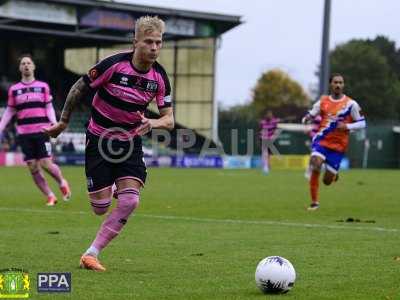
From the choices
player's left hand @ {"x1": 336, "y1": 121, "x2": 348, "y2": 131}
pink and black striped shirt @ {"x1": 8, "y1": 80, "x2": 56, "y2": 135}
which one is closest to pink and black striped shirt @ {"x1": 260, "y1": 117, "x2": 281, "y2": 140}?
player's left hand @ {"x1": 336, "y1": 121, "x2": 348, "y2": 131}

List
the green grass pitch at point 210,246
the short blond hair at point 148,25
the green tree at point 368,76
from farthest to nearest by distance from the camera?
1. the green tree at point 368,76
2. the short blond hair at point 148,25
3. the green grass pitch at point 210,246

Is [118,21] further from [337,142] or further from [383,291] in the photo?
[383,291]

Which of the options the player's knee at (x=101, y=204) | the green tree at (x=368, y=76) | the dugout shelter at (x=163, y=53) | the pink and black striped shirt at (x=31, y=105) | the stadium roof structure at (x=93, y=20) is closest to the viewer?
the player's knee at (x=101, y=204)

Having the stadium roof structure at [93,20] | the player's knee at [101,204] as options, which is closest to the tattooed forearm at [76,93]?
the player's knee at [101,204]

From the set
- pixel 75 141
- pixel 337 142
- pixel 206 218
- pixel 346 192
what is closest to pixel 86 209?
pixel 206 218

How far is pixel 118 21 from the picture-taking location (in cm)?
4662

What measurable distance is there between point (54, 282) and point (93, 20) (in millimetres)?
39011

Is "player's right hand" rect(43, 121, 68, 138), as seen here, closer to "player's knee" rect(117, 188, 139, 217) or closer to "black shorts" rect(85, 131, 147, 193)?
"black shorts" rect(85, 131, 147, 193)

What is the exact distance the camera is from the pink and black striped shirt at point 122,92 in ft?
28.0

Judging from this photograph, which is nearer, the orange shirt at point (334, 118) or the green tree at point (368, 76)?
the orange shirt at point (334, 118)

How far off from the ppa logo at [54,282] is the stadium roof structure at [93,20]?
34371 millimetres

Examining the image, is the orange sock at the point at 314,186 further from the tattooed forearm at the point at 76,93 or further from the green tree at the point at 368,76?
the green tree at the point at 368,76

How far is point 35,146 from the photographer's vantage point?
16.4 metres

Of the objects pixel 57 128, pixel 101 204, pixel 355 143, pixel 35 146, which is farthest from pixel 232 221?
pixel 355 143
